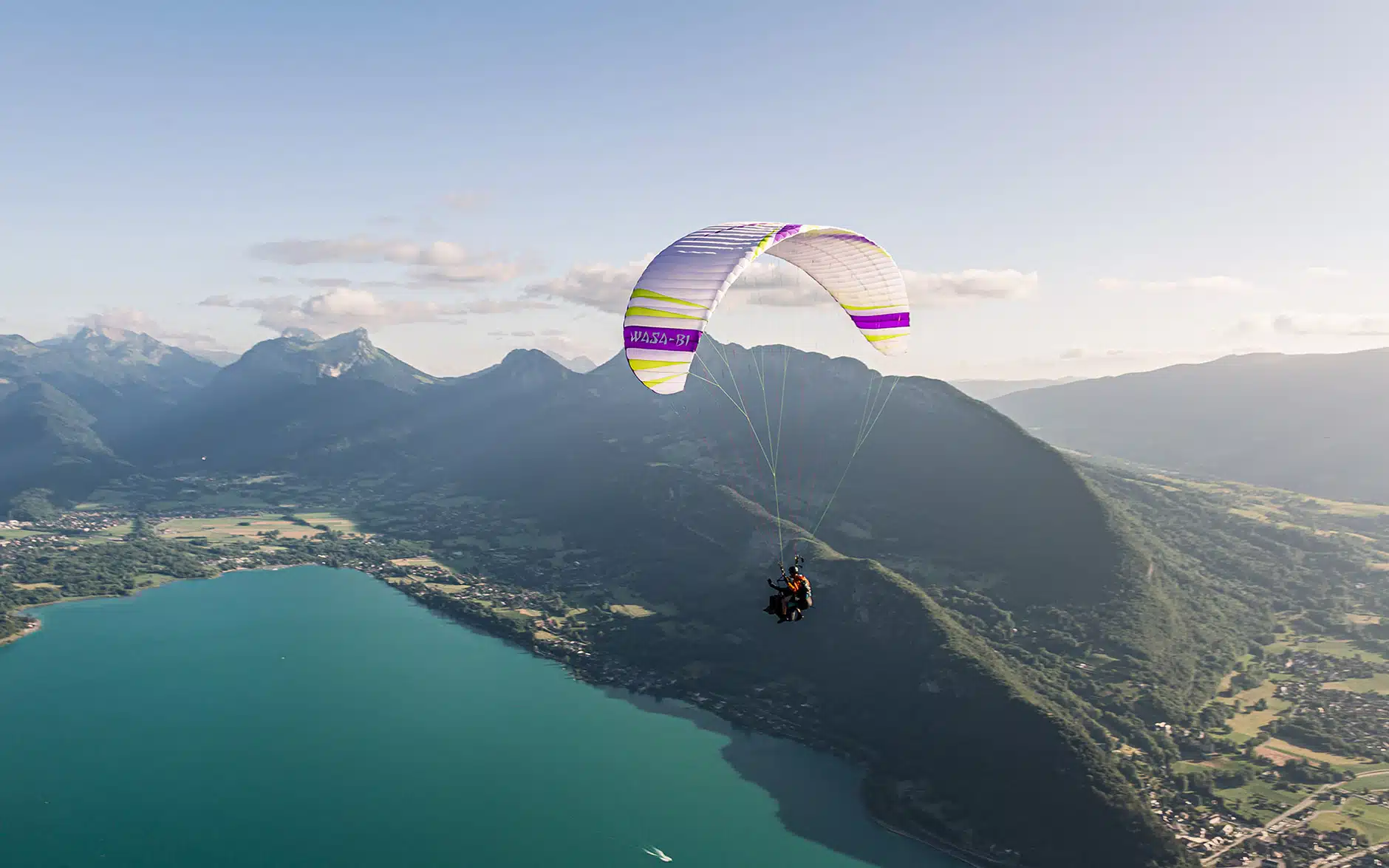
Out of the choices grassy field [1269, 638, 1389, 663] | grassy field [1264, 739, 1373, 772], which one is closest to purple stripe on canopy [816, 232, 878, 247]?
grassy field [1264, 739, 1373, 772]

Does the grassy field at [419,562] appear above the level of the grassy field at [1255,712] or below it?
above

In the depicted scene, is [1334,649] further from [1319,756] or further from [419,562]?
[419,562]

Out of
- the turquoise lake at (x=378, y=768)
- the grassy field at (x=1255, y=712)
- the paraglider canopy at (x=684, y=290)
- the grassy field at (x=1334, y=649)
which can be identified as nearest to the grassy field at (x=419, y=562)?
→ the turquoise lake at (x=378, y=768)

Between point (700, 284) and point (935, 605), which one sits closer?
point (700, 284)

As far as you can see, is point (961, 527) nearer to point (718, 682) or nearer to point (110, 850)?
point (718, 682)

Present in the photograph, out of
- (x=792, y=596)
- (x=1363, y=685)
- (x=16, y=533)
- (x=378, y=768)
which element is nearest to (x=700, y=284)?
(x=792, y=596)

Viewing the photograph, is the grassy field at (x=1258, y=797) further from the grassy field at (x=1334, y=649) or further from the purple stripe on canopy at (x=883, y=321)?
the purple stripe on canopy at (x=883, y=321)
